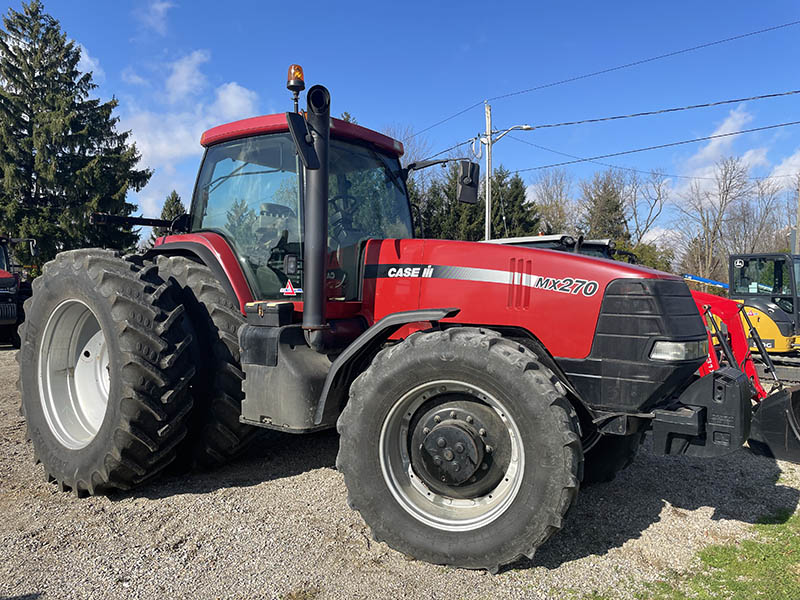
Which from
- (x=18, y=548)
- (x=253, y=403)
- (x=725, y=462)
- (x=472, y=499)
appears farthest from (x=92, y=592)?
(x=725, y=462)

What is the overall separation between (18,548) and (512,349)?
274 centimetres

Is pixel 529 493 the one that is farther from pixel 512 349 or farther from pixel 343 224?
pixel 343 224

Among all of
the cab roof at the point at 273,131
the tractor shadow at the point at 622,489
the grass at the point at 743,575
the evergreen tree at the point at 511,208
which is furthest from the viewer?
the evergreen tree at the point at 511,208

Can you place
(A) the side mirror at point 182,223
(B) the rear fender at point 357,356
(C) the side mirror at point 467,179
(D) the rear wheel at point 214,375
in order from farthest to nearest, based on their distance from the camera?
(A) the side mirror at point 182,223 < (C) the side mirror at point 467,179 < (D) the rear wheel at point 214,375 < (B) the rear fender at point 357,356

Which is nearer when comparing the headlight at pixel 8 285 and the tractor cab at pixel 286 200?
the tractor cab at pixel 286 200

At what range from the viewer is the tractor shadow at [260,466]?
3916 millimetres

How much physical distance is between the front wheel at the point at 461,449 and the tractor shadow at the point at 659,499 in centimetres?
34

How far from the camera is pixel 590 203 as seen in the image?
40.5 m

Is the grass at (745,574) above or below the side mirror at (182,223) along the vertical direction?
below

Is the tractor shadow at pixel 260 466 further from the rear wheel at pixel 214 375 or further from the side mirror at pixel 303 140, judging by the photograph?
the side mirror at pixel 303 140

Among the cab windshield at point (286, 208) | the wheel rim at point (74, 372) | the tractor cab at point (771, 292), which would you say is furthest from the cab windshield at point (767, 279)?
the wheel rim at point (74, 372)

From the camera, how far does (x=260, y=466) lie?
14.4 ft

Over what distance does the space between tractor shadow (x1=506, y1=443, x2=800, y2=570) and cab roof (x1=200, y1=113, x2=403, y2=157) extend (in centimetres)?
276

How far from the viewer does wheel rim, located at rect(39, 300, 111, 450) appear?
4176 millimetres
